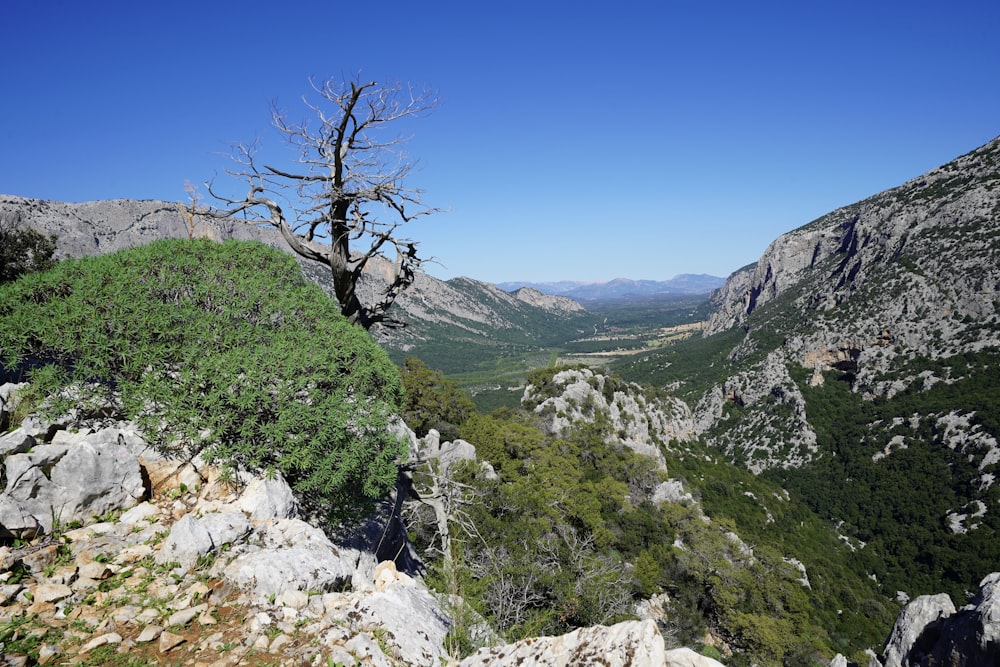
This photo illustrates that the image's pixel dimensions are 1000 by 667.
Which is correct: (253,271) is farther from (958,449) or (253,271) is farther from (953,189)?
(953,189)

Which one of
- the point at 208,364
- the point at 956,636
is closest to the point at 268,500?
the point at 208,364

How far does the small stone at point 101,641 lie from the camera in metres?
4.34

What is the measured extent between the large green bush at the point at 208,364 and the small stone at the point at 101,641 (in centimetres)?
236

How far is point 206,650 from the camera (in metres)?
4.56

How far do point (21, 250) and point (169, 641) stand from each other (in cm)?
2154

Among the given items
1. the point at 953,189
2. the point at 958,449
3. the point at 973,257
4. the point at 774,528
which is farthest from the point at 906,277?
the point at 774,528

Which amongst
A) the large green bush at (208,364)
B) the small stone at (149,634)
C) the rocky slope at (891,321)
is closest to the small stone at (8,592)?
the small stone at (149,634)

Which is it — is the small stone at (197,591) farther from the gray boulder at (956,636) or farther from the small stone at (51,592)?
the gray boulder at (956,636)

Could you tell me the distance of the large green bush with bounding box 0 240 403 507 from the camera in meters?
6.59

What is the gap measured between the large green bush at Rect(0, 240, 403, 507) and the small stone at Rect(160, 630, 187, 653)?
226cm

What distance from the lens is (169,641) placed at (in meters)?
4.59

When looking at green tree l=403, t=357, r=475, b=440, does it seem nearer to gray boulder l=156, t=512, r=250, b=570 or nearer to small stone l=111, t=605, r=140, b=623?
gray boulder l=156, t=512, r=250, b=570

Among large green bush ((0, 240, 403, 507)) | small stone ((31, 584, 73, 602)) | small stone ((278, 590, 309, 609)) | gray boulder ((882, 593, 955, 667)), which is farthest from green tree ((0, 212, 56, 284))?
gray boulder ((882, 593, 955, 667))

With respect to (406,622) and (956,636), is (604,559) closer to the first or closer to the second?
(956,636)
